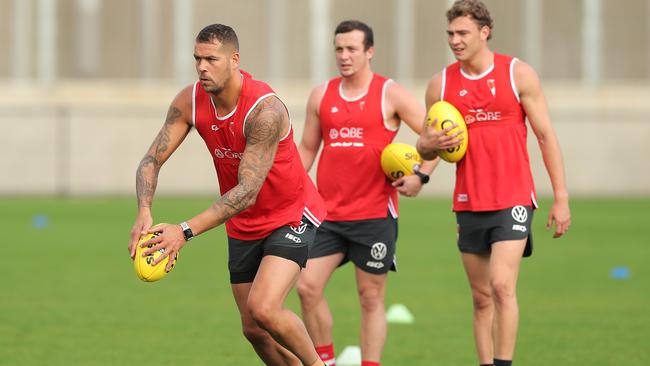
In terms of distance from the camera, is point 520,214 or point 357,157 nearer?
point 520,214

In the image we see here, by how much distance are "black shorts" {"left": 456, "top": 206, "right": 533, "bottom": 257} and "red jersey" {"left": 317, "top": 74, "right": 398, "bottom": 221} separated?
28.0 inches

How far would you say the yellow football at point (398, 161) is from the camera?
8383 millimetres

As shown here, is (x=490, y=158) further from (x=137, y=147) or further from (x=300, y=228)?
(x=137, y=147)

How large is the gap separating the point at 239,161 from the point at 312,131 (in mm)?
1871

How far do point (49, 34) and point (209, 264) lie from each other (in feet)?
59.1

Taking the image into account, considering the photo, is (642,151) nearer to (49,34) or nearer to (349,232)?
(49,34)

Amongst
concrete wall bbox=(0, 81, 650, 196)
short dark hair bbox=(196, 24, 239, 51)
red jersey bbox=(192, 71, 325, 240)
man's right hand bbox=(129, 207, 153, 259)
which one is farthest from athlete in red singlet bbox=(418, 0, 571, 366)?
concrete wall bbox=(0, 81, 650, 196)

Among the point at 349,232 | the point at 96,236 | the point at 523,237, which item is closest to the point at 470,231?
the point at 523,237

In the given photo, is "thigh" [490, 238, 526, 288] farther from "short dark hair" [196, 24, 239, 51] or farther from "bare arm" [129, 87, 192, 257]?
"short dark hair" [196, 24, 239, 51]

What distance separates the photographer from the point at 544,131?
786 cm

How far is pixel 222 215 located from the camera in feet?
21.3

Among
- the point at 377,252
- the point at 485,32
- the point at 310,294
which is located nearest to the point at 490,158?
the point at 485,32

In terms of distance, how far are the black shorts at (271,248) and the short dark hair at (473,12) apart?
1782 millimetres

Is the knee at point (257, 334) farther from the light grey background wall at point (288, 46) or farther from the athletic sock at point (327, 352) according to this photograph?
the light grey background wall at point (288, 46)
